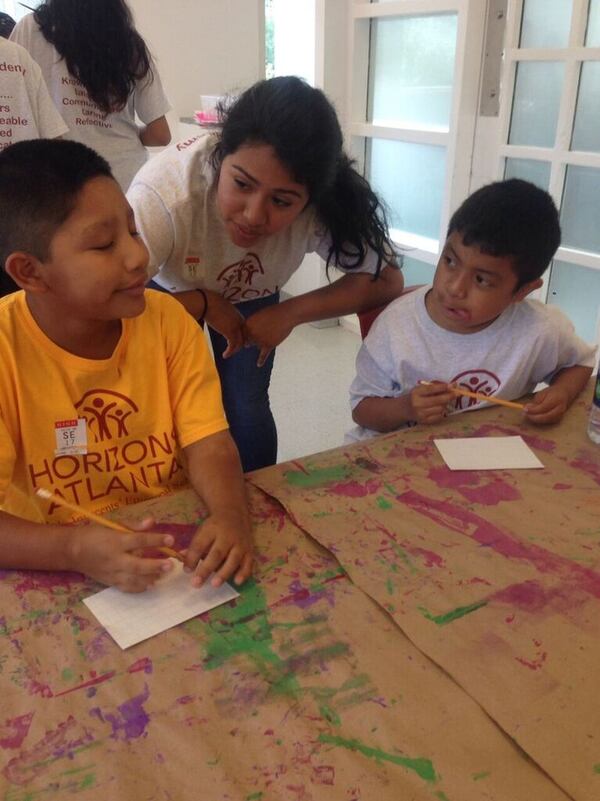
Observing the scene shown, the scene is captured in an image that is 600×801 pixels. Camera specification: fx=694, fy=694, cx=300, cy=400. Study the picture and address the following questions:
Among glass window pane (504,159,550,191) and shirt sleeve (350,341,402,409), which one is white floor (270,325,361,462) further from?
glass window pane (504,159,550,191)

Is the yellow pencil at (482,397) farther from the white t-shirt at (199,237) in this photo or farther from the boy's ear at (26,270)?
the boy's ear at (26,270)

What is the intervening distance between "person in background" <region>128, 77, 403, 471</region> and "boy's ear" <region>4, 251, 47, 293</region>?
363 millimetres

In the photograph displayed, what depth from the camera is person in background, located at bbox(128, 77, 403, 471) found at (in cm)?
111

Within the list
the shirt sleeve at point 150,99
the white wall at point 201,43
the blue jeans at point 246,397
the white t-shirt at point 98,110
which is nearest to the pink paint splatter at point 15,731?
the blue jeans at point 246,397

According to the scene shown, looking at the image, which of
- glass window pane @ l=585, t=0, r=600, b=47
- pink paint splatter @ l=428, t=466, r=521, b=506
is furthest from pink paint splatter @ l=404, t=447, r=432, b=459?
glass window pane @ l=585, t=0, r=600, b=47

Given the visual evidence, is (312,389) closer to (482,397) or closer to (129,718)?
(482,397)

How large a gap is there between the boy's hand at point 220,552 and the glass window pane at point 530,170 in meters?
1.98

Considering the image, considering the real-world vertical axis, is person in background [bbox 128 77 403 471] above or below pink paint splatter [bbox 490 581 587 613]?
above

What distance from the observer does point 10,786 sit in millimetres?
527

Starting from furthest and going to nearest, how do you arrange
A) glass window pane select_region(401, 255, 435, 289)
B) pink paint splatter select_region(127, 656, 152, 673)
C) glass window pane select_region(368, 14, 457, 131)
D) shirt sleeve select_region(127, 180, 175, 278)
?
glass window pane select_region(401, 255, 435, 289) < glass window pane select_region(368, 14, 457, 131) < shirt sleeve select_region(127, 180, 175, 278) < pink paint splatter select_region(127, 656, 152, 673)

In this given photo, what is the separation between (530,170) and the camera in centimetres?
245

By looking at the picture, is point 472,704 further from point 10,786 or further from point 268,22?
point 268,22

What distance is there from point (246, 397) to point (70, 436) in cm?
66

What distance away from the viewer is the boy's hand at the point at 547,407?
1.14m
